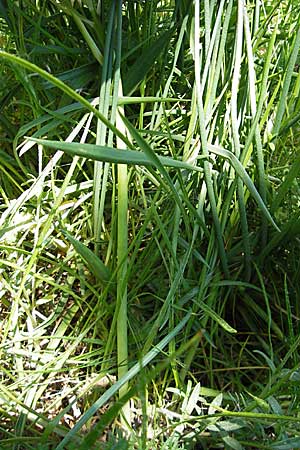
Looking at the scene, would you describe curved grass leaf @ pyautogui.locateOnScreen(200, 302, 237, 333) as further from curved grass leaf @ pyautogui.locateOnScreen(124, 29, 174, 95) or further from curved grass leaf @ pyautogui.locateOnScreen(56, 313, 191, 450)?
curved grass leaf @ pyautogui.locateOnScreen(124, 29, 174, 95)

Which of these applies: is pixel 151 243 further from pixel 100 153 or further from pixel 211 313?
pixel 100 153

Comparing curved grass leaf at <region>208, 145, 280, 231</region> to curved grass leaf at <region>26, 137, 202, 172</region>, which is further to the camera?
curved grass leaf at <region>208, 145, 280, 231</region>

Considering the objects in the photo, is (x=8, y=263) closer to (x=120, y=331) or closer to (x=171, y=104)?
(x=120, y=331)

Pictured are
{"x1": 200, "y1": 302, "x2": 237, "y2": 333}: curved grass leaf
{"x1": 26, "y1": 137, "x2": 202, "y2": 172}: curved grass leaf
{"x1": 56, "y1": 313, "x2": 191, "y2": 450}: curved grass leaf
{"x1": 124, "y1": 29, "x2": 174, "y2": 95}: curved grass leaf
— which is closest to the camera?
{"x1": 26, "y1": 137, "x2": 202, "y2": 172}: curved grass leaf

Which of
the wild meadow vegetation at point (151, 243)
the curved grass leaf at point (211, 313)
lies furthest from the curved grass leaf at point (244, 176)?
the curved grass leaf at point (211, 313)

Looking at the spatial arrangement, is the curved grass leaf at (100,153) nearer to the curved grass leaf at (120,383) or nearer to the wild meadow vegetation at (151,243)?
the wild meadow vegetation at (151,243)

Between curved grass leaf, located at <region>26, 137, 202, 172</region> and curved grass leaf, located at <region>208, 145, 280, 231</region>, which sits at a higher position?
curved grass leaf, located at <region>26, 137, 202, 172</region>

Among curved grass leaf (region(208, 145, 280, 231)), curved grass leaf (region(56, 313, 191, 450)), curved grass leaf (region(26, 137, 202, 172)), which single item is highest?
curved grass leaf (region(26, 137, 202, 172))

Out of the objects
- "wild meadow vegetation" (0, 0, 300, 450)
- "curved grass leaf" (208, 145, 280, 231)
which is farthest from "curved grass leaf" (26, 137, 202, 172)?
"curved grass leaf" (208, 145, 280, 231)

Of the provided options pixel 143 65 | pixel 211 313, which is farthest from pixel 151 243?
pixel 143 65
